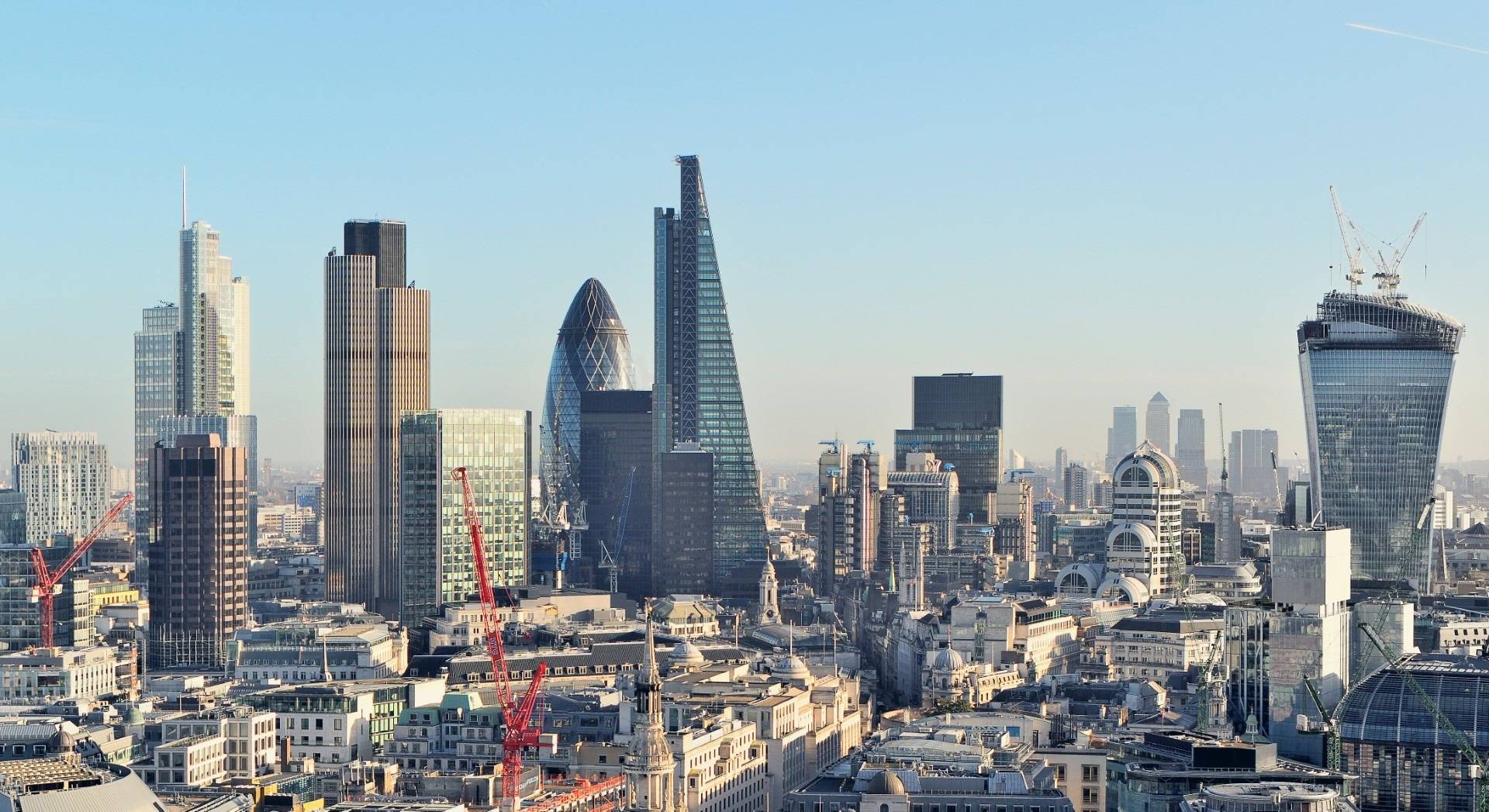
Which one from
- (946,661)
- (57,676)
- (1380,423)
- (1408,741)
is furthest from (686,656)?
(1408,741)

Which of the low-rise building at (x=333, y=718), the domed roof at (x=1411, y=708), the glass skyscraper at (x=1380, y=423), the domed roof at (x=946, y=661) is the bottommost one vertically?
the low-rise building at (x=333, y=718)

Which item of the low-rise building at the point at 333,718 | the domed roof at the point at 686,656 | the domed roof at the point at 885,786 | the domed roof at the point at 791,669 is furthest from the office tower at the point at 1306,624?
the low-rise building at the point at 333,718

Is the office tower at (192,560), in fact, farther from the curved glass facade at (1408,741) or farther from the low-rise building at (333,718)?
the curved glass facade at (1408,741)

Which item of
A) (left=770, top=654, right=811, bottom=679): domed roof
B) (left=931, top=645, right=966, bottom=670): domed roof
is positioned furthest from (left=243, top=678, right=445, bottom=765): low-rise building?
(left=931, top=645, right=966, bottom=670): domed roof

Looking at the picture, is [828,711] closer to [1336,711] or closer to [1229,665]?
[1229,665]

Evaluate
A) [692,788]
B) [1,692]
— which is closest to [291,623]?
[1,692]

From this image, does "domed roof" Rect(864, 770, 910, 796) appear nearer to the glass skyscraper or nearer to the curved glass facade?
the curved glass facade

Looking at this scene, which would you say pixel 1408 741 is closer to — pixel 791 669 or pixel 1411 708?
pixel 1411 708
